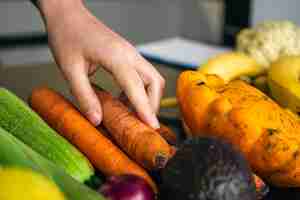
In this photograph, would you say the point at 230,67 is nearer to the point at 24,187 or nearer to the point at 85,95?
the point at 85,95

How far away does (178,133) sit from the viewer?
0.83 m

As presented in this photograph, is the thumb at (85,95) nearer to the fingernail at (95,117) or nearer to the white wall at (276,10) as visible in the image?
the fingernail at (95,117)

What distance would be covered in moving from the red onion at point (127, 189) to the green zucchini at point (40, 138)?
0.23 feet

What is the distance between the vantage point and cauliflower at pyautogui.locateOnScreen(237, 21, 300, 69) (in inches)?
41.9

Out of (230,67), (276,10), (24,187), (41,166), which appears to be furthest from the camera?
(276,10)

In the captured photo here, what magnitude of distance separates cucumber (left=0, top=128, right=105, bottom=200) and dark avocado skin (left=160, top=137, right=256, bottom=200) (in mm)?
83

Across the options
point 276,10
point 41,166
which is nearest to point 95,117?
point 41,166

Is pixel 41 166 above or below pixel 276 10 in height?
above

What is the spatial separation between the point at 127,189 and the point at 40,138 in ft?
0.50

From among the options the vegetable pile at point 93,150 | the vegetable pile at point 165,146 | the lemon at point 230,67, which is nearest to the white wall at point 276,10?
the lemon at point 230,67

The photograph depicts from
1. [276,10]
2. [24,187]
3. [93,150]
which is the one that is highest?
[24,187]

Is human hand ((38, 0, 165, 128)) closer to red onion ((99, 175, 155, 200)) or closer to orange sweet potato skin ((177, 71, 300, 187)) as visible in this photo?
orange sweet potato skin ((177, 71, 300, 187))

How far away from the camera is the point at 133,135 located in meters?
0.69

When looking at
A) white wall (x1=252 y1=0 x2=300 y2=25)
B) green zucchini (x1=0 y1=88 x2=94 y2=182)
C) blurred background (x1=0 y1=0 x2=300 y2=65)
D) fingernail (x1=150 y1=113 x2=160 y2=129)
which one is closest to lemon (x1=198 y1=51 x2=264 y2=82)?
fingernail (x1=150 y1=113 x2=160 y2=129)
